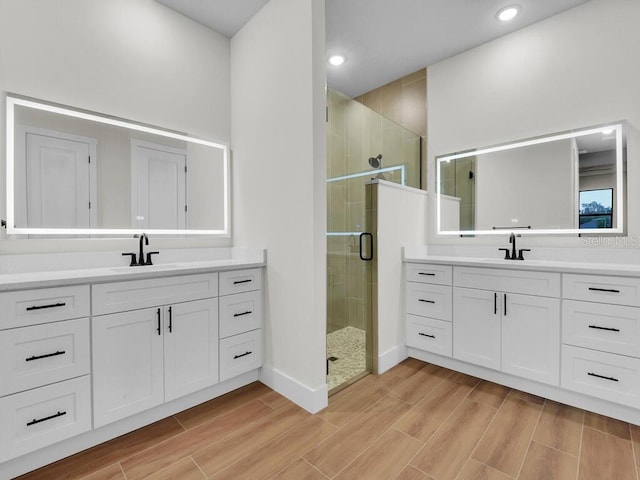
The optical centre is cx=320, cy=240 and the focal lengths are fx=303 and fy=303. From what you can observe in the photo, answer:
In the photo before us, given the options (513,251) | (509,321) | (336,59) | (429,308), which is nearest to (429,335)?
(429,308)

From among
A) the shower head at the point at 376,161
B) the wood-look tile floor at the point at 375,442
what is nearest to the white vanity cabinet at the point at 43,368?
the wood-look tile floor at the point at 375,442

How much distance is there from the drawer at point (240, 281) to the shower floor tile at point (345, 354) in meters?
0.93

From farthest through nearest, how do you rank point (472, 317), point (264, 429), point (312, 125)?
point (472, 317)
point (312, 125)
point (264, 429)

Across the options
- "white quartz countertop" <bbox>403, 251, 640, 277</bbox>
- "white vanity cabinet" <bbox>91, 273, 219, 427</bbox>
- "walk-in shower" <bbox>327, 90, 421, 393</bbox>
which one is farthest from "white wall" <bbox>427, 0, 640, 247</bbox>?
"white vanity cabinet" <bbox>91, 273, 219, 427</bbox>

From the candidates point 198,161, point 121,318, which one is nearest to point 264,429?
point 121,318

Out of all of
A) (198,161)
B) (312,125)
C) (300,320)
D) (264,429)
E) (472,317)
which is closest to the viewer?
(264,429)

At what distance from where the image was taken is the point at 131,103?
2123 mm

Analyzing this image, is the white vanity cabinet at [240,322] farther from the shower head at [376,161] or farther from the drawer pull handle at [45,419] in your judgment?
the shower head at [376,161]

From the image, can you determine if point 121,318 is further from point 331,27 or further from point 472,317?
point 331,27

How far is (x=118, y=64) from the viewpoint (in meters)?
2.06

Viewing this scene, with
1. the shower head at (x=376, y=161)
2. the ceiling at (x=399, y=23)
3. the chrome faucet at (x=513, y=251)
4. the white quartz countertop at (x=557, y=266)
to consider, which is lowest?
the white quartz countertop at (x=557, y=266)

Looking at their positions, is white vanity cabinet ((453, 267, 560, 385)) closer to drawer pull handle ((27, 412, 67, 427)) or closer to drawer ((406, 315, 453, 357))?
drawer ((406, 315, 453, 357))

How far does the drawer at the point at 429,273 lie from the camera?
2430 mm

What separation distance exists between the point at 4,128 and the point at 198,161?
109 centimetres
